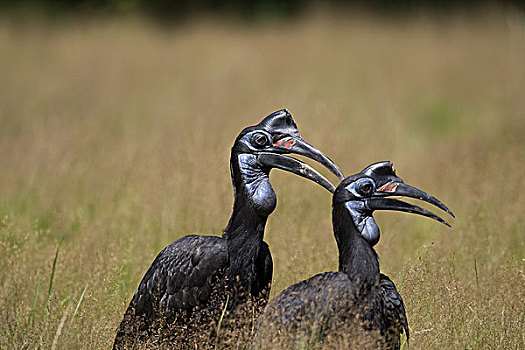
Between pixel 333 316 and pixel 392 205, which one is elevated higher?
pixel 392 205

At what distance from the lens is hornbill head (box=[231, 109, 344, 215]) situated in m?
4.41

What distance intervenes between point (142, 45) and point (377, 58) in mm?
4033

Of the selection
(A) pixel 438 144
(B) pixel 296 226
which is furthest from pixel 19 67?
(B) pixel 296 226

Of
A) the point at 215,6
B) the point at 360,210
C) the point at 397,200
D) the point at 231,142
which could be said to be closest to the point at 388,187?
the point at 397,200

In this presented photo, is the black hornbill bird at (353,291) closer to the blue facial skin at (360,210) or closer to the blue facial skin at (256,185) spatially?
the blue facial skin at (360,210)

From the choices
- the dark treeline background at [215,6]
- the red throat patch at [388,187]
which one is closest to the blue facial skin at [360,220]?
the red throat patch at [388,187]

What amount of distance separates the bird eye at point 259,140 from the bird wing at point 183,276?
23.9 inches

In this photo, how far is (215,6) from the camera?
1700cm

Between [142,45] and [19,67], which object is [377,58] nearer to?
[142,45]

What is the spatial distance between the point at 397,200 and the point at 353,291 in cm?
53

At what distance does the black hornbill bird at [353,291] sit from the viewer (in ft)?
12.9

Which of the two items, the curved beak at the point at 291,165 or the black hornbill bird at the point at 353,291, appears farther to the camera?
the curved beak at the point at 291,165

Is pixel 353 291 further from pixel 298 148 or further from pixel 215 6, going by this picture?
pixel 215 6

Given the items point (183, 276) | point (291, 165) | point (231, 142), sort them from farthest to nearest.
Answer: point (231, 142) → point (183, 276) → point (291, 165)
